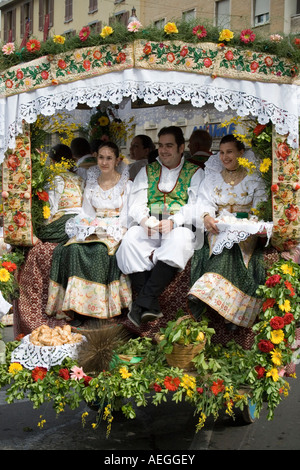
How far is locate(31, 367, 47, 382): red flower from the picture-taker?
4.42m

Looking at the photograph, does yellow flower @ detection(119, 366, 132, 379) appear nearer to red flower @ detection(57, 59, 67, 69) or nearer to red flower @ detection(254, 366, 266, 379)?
red flower @ detection(254, 366, 266, 379)

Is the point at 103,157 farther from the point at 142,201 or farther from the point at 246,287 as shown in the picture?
the point at 246,287

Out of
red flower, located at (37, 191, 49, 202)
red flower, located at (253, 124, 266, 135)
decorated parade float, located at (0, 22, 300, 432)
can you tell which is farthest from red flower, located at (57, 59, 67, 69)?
red flower, located at (253, 124, 266, 135)

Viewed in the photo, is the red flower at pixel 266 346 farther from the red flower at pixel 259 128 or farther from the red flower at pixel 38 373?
the red flower at pixel 259 128

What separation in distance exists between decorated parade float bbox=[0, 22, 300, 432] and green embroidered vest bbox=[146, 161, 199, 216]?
658 millimetres

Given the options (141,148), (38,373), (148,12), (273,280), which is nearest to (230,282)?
(273,280)

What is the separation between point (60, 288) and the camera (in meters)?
5.45

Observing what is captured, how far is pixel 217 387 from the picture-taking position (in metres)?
4.23

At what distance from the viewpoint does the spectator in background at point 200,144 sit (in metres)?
6.68

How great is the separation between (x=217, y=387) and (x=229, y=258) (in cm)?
107

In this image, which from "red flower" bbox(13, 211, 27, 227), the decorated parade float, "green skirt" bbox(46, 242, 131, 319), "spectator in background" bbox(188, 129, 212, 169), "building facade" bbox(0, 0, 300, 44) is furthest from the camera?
"building facade" bbox(0, 0, 300, 44)

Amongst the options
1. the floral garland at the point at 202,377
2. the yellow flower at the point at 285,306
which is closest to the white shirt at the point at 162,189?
the floral garland at the point at 202,377
